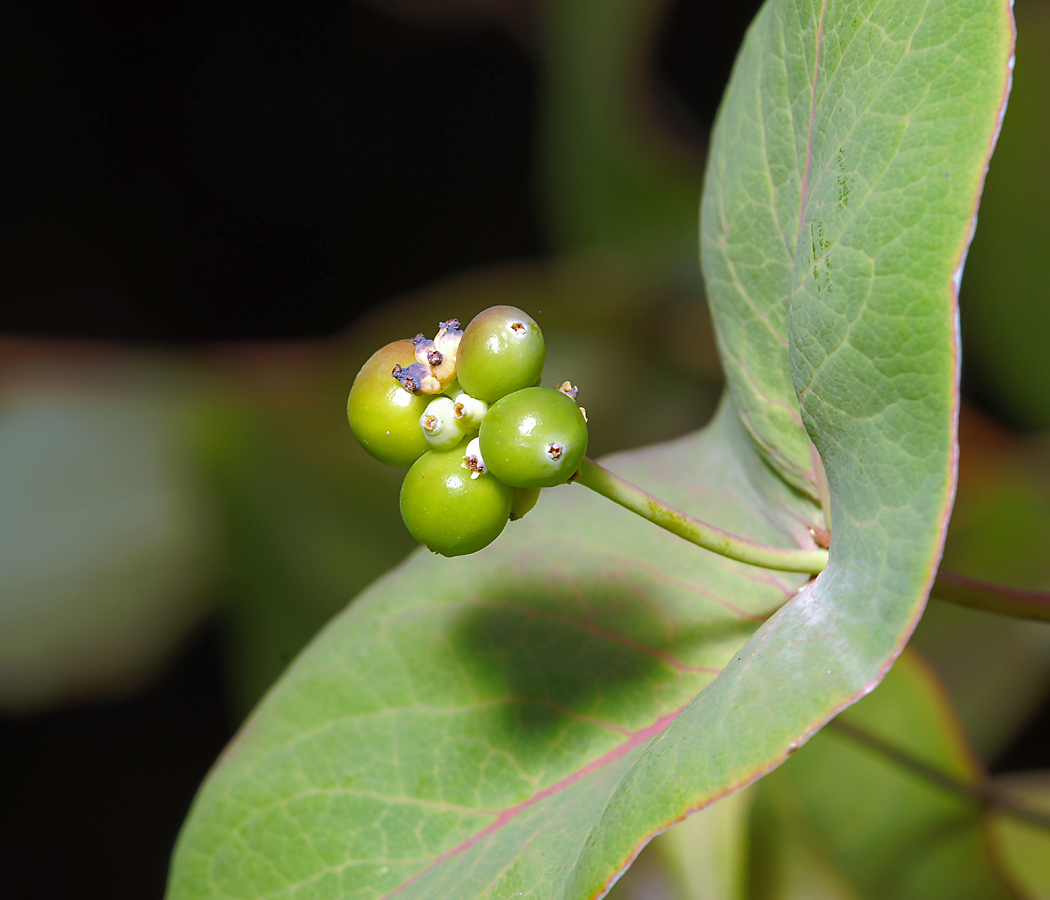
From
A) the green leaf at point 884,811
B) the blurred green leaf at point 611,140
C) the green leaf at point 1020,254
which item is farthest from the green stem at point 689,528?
the blurred green leaf at point 611,140

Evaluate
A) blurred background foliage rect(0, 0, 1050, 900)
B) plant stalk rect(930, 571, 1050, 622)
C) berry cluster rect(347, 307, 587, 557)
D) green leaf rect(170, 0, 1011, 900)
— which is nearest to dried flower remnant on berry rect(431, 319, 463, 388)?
berry cluster rect(347, 307, 587, 557)

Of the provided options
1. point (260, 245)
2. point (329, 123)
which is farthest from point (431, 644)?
point (329, 123)

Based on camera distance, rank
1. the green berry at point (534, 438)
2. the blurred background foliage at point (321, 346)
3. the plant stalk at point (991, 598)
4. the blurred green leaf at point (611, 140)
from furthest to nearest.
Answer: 1. the blurred green leaf at point (611, 140)
2. the blurred background foliage at point (321, 346)
3. the plant stalk at point (991, 598)
4. the green berry at point (534, 438)

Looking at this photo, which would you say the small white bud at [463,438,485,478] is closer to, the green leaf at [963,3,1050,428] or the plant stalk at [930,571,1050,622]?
the plant stalk at [930,571,1050,622]

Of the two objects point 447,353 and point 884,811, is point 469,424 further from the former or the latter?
point 884,811

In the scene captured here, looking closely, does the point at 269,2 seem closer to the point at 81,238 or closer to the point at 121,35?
the point at 121,35

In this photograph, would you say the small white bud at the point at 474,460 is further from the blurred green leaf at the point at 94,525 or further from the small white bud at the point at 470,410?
the blurred green leaf at the point at 94,525

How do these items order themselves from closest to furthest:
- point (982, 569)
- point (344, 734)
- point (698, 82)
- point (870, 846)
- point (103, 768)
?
1. point (344, 734)
2. point (870, 846)
3. point (982, 569)
4. point (103, 768)
5. point (698, 82)
